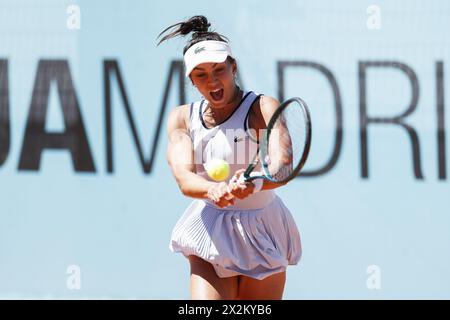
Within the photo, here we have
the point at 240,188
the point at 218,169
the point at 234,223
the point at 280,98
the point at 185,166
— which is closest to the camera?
the point at 240,188

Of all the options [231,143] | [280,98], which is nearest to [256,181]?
[231,143]

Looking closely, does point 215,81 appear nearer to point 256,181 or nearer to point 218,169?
point 218,169

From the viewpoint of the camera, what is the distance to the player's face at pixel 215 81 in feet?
14.0

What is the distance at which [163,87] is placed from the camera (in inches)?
250

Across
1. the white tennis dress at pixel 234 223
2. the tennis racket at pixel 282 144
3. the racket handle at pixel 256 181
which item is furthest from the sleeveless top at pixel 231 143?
the racket handle at pixel 256 181

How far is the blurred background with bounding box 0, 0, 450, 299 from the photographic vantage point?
248 inches

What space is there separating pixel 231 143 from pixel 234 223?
317 mm

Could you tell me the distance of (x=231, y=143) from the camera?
169 inches

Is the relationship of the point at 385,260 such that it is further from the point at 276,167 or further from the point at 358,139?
the point at 276,167

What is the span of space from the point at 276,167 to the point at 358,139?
7.58 feet

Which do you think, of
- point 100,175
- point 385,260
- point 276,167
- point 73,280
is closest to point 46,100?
point 100,175

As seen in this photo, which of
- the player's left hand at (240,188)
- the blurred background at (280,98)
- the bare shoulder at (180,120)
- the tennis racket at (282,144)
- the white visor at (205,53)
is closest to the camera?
the player's left hand at (240,188)

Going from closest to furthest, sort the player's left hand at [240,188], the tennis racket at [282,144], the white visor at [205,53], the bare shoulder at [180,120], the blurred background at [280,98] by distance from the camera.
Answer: the player's left hand at [240,188] < the tennis racket at [282,144] < the white visor at [205,53] < the bare shoulder at [180,120] < the blurred background at [280,98]

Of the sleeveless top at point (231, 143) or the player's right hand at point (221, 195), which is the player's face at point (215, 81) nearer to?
the sleeveless top at point (231, 143)
